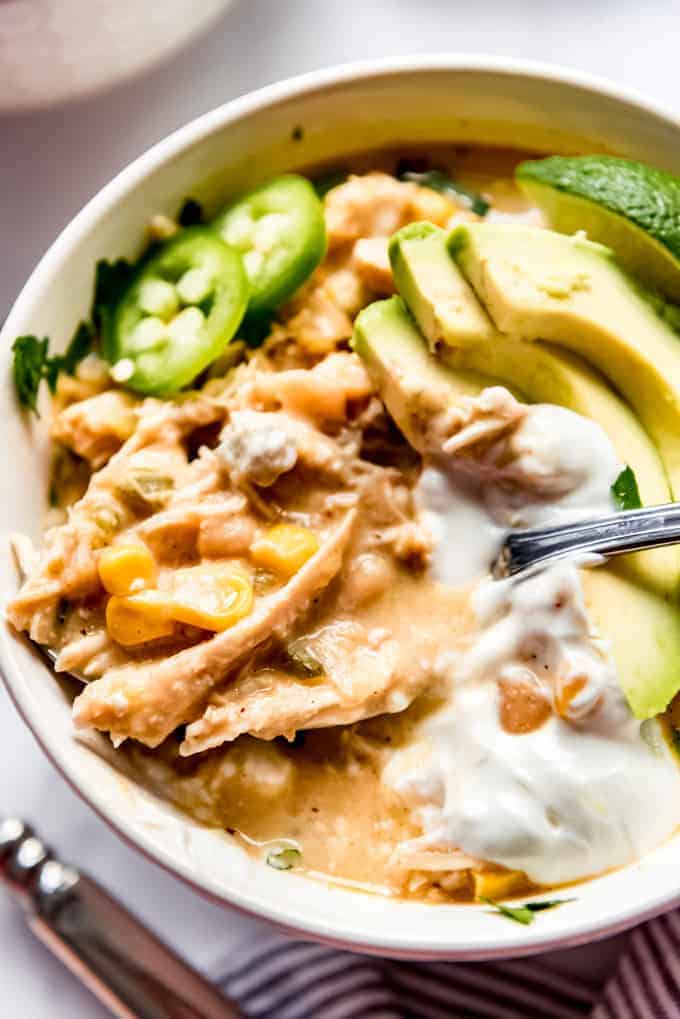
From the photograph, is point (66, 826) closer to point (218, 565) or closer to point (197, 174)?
point (218, 565)

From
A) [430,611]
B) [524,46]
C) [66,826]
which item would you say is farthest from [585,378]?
[66,826]

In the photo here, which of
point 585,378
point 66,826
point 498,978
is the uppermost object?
point 585,378

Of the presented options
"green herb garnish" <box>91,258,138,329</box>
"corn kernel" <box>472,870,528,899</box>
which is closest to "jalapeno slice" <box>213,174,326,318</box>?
"green herb garnish" <box>91,258,138,329</box>

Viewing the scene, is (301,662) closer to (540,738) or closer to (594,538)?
(540,738)

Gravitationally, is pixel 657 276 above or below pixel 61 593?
above

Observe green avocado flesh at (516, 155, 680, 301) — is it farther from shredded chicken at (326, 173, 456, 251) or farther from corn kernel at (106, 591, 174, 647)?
corn kernel at (106, 591, 174, 647)

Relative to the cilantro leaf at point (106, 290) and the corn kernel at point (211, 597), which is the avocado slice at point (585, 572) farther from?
the cilantro leaf at point (106, 290)

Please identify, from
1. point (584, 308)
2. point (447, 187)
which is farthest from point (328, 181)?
point (584, 308)
